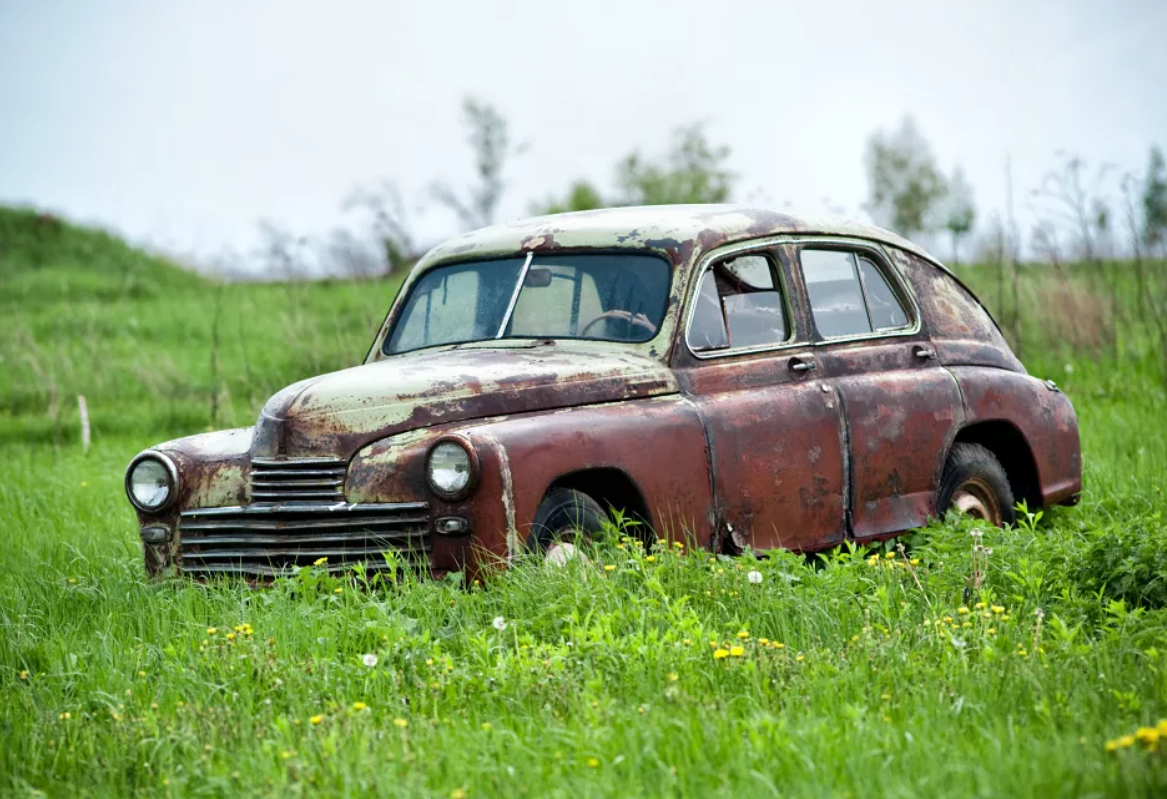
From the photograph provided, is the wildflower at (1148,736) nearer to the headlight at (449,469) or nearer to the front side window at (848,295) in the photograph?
the headlight at (449,469)

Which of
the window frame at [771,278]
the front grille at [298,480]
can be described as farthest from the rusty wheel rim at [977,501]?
the front grille at [298,480]

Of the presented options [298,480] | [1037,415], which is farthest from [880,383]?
[298,480]

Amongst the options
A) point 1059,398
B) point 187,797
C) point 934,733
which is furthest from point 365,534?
point 1059,398

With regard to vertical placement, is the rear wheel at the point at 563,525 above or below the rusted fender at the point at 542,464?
below

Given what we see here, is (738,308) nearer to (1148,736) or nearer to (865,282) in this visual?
(865,282)

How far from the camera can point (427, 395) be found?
5059mm

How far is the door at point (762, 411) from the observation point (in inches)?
219

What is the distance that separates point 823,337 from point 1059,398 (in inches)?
65.6

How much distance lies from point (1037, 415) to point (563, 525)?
3.01 m

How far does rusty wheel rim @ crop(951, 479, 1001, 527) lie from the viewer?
21.7ft

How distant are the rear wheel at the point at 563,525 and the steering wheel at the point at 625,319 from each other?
0.85 metres

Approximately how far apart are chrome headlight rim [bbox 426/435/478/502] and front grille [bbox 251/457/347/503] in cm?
39

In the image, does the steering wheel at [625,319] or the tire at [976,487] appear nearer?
the steering wheel at [625,319]

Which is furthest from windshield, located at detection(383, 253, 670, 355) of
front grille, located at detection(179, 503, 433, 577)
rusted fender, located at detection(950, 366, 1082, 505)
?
rusted fender, located at detection(950, 366, 1082, 505)
